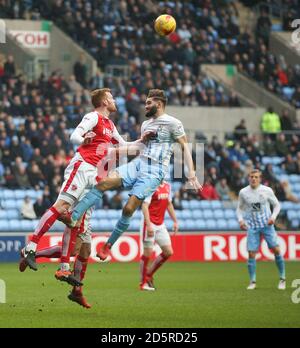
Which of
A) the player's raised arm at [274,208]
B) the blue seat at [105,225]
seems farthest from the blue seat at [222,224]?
the player's raised arm at [274,208]

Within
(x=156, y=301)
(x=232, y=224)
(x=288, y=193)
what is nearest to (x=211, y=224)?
(x=232, y=224)

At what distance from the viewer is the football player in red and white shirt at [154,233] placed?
1830 cm

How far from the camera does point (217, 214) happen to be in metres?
30.4

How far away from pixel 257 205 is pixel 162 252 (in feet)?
6.94

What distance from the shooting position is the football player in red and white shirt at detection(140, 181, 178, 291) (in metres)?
18.3

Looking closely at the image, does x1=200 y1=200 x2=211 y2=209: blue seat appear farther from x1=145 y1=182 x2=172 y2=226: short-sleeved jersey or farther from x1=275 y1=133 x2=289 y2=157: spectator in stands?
x1=145 y1=182 x2=172 y2=226: short-sleeved jersey

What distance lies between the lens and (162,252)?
18812 mm

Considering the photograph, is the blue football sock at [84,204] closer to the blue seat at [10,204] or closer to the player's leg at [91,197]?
the player's leg at [91,197]

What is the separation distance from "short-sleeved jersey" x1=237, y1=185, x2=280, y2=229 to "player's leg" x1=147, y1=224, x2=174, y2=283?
157cm

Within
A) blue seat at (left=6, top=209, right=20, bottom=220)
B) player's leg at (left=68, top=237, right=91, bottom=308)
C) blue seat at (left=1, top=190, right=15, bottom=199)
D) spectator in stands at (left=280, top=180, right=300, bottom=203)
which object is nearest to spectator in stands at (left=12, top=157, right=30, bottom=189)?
blue seat at (left=1, top=190, right=15, bottom=199)

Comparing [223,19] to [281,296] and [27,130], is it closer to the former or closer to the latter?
[27,130]

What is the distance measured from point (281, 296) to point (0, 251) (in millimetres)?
11089

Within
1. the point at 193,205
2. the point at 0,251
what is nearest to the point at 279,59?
the point at 193,205

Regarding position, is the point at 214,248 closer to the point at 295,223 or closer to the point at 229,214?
the point at 229,214
